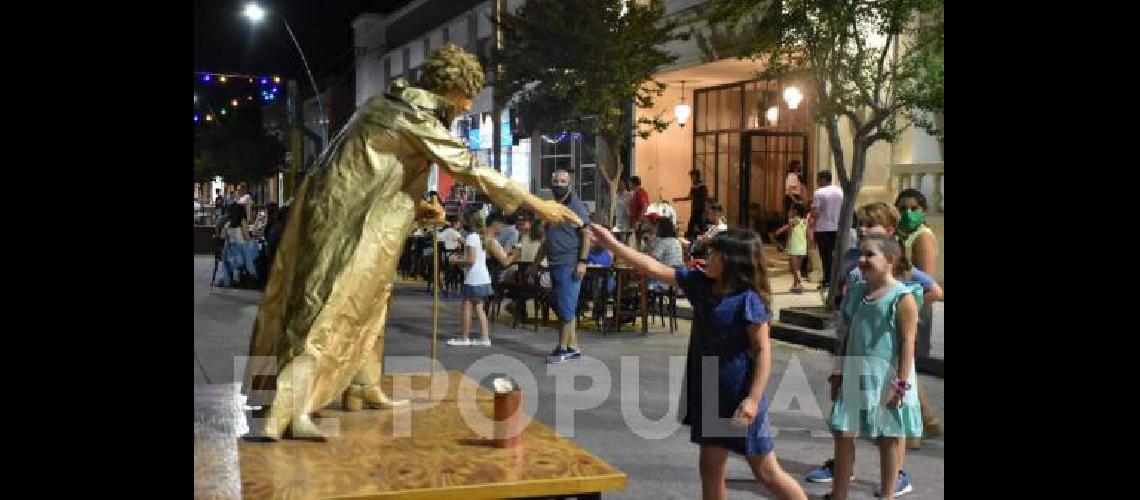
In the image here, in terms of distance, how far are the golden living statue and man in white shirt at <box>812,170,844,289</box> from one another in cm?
981

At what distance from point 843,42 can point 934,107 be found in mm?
1174

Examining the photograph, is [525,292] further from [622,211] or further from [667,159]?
[667,159]

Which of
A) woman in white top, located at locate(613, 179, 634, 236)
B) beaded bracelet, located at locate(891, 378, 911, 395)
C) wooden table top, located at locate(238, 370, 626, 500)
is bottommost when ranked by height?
wooden table top, located at locate(238, 370, 626, 500)

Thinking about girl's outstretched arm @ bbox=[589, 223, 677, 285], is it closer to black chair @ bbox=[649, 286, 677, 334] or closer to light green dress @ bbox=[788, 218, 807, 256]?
black chair @ bbox=[649, 286, 677, 334]

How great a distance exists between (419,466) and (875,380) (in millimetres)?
2091

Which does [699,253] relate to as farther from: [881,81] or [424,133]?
[424,133]

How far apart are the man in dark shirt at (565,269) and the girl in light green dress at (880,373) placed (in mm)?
4699

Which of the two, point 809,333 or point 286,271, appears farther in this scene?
point 809,333

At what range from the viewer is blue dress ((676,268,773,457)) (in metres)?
3.95

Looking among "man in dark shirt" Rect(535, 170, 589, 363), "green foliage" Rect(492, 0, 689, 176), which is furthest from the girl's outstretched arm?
"green foliage" Rect(492, 0, 689, 176)

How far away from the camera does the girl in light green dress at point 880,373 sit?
4707mm

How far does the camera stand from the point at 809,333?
10.9m

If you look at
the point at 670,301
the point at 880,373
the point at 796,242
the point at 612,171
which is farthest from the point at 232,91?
the point at 880,373
